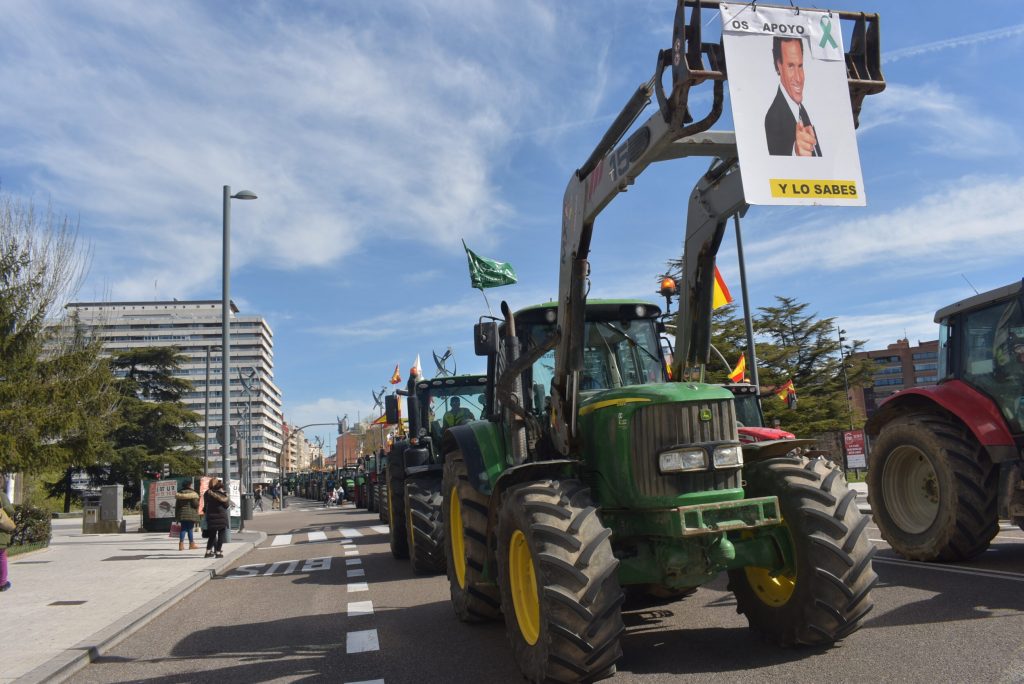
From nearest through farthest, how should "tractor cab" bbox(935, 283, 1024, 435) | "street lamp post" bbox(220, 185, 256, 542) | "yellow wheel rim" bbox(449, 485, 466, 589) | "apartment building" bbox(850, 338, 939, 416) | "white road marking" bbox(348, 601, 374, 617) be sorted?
1. "yellow wheel rim" bbox(449, 485, 466, 589)
2. "tractor cab" bbox(935, 283, 1024, 435)
3. "white road marking" bbox(348, 601, 374, 617)
4. "street lamp post" bbox(220, 185, 256, 542)
5. "apartment building" bbox(850, 338, 939, 416)

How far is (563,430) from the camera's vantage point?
5.73 meters

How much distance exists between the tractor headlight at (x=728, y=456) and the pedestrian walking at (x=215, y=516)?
13502mm

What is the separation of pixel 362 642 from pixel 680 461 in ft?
11.3

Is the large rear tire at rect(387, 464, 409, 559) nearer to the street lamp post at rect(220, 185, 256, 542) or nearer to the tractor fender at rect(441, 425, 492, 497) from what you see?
the tractor fender at rect(441, 425, 492, 497)

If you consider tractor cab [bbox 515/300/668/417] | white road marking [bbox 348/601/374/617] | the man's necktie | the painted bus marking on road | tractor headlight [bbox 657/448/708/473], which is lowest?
the painted bus marking on road

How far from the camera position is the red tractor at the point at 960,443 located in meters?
8.16

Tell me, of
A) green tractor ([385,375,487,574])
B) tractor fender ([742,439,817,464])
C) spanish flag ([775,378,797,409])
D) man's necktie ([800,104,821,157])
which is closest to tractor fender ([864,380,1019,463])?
tractor fender ([742,439,817,464])

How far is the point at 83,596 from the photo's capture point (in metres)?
11.0

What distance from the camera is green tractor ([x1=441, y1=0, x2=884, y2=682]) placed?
4668 millimetres

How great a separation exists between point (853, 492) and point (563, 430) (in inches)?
77.5

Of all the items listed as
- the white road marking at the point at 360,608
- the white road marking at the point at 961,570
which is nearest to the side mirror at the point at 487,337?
the white road marking at the point at 360,608

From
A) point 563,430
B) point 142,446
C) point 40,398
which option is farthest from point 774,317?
point 142,446

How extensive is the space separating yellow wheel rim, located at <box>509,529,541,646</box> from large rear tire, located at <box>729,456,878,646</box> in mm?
1622

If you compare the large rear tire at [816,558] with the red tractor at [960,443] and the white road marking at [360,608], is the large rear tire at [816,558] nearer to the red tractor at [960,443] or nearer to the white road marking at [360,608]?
the red tractor at [960,443]
